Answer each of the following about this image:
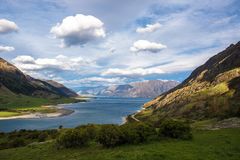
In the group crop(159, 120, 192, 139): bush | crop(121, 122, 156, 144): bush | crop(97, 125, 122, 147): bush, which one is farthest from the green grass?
crop(159, 120, 192, 139): bush

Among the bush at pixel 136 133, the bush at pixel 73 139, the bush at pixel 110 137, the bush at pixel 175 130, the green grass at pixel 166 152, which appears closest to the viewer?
the green grass at pixel 166 152

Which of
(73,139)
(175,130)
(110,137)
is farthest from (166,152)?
(73,139)

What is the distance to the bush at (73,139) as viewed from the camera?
45.2 metres

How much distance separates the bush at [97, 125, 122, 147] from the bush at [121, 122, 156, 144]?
895 mm

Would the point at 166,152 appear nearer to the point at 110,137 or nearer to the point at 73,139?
the point at 110,137

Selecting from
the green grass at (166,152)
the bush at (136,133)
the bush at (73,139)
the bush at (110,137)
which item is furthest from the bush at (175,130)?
the bush at (73,139)

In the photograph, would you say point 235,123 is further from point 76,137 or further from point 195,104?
point 195,104

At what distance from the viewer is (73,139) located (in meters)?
45.5

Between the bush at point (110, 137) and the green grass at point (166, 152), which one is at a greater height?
the bush at point (110, 137)

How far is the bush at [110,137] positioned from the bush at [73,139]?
4.46m

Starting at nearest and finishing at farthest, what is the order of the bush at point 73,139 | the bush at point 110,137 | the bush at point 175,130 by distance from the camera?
the bush at point 110,137
the bush at point 175,130
the bush at point 73,139

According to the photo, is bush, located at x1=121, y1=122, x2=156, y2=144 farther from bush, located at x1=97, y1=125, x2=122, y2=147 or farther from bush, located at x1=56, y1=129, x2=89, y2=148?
bush, located at x1=56, y1=129, x2=89, y2=148

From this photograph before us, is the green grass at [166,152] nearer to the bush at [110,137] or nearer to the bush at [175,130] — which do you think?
the bush at [110,137]

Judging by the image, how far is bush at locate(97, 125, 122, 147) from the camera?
41.2 metres
